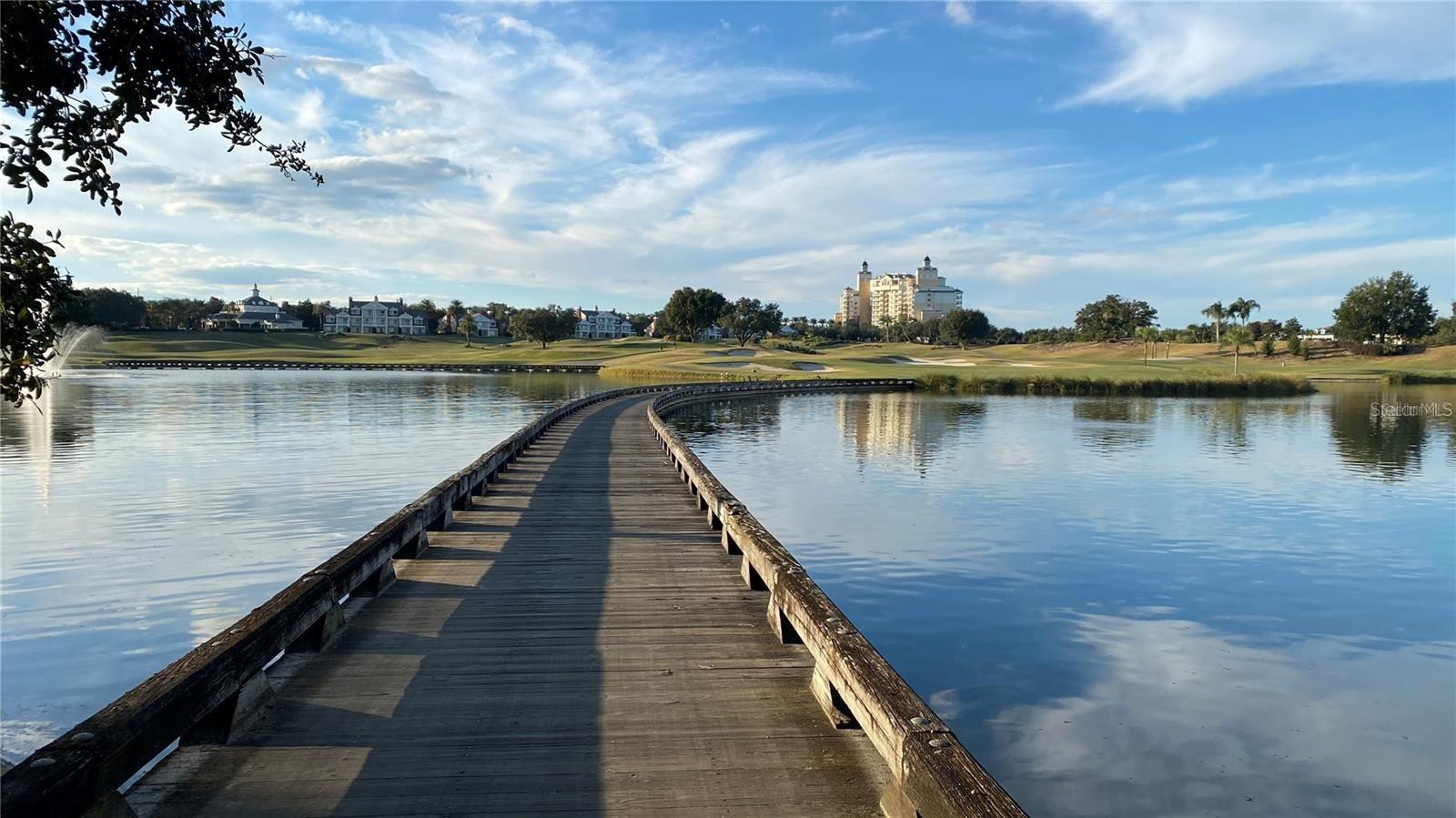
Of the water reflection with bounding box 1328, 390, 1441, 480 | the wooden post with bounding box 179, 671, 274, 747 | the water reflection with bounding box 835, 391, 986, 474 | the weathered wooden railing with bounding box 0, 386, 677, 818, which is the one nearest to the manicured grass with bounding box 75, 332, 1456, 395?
the water reflection with bounding box 1328, 390, 1441, 480

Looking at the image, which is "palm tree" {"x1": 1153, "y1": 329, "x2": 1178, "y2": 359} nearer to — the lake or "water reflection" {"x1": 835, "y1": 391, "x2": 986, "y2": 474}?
"water reflection" {"x1": 835, "y1": 391, "x2": 986, "y2": 474}

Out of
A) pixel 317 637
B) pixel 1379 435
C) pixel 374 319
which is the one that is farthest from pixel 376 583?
pixel 374 319

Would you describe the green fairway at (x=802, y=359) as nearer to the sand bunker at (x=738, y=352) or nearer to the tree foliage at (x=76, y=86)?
the sand bunker at (x=738, y=352)

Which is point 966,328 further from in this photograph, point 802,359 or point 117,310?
point 117,310

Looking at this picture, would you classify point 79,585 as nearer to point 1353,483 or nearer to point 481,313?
point 1353,483

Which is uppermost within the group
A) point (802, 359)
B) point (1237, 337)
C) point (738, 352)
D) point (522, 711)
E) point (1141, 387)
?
point (1237, 337)

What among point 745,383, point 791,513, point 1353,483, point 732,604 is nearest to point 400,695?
point 732,604

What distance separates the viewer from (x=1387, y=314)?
114375 mm

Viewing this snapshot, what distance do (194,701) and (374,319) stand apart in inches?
7176

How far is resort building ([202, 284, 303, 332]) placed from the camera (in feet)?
501

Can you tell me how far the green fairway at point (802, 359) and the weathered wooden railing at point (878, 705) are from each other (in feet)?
200

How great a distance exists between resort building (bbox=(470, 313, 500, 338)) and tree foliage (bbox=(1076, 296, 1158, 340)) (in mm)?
116152

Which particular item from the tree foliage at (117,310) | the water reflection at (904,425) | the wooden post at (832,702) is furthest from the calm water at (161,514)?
the tree foliage at (117,310)

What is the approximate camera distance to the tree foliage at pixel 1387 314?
374 ft
